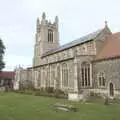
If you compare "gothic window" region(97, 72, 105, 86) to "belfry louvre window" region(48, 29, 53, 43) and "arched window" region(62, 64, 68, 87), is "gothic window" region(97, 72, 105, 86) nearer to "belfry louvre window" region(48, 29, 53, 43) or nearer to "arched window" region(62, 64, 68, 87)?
"arched window" region(62, 64, 68, 87)

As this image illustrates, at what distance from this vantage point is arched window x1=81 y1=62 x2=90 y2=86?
38188 millimetres

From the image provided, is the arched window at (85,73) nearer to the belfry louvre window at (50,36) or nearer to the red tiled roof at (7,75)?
the belfry louvre window at (50,36)

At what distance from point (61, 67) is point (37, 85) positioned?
15035 millimetres

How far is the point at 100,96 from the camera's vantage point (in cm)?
3519

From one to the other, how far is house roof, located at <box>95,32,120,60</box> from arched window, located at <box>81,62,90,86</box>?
2.08 meters

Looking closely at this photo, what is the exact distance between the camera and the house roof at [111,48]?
35247 millimetres

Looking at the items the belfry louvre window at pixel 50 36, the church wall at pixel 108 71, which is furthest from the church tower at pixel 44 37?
the church wall at pixel 108 71

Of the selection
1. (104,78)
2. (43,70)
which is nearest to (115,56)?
(104,78)

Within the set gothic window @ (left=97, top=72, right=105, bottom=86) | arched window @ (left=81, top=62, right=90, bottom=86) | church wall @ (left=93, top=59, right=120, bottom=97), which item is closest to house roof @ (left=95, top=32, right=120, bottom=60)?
church wall @ (left=93, top=59, right=120, bottom=97)

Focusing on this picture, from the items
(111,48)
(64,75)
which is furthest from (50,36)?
(111,48)

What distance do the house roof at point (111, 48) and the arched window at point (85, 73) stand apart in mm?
2078

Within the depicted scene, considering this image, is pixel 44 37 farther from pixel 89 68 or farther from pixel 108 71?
pixel 108 71

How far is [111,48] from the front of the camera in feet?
123

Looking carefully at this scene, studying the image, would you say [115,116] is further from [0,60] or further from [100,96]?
[0,60]
